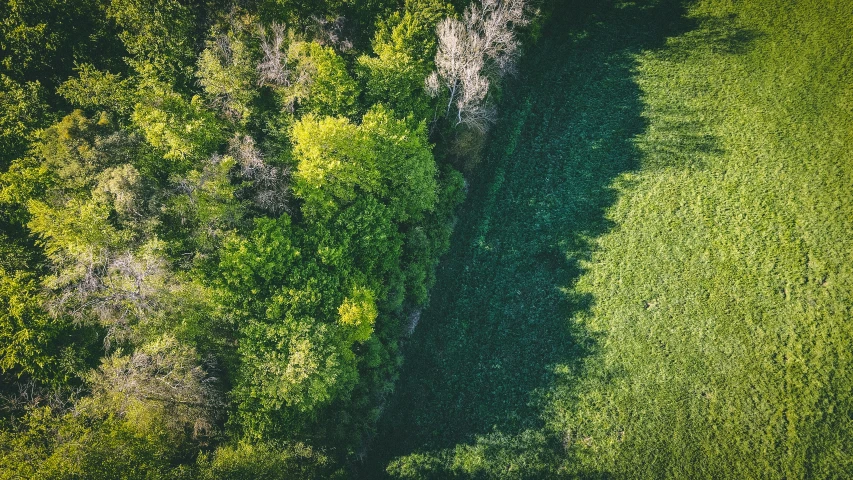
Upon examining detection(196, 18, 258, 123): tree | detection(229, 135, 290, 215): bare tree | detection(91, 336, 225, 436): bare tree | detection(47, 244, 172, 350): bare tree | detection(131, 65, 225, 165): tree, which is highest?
detection(196, 18, 258, 123): tree

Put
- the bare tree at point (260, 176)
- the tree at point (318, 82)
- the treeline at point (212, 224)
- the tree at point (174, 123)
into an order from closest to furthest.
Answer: the treeline at point (212, 224)
the tree at point (174, 123)
the bare tree at point (260, 176)
the tree at point (318, 82)

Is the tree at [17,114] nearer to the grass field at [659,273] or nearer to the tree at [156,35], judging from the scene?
the tree at [156,35]

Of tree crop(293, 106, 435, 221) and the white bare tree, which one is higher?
the white bare tree

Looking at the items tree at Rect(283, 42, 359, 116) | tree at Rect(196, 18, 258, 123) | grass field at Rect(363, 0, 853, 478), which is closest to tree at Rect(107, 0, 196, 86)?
tree at Rect(196, 18, 258, 123)

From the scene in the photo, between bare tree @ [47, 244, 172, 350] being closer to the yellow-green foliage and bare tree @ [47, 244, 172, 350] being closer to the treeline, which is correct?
the treeline

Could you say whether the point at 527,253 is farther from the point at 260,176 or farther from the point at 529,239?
the point at 260,176

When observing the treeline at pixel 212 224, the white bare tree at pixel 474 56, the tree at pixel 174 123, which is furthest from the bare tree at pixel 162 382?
the white bare tree at pixel 474 56

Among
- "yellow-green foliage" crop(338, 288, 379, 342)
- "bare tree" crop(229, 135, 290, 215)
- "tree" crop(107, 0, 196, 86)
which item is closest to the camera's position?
"yellow-green foliage" crop(338, 288, 379, 342)
